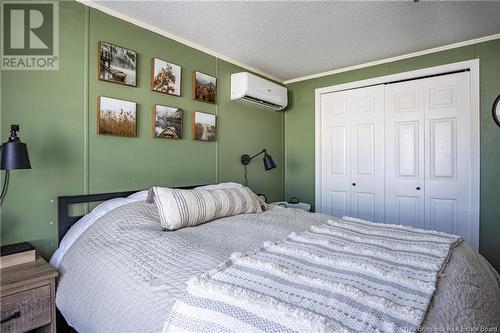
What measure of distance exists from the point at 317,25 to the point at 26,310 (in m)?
2.67

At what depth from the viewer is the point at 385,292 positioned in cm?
91

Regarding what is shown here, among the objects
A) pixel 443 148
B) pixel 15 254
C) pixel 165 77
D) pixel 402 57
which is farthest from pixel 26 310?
pixel 402 57

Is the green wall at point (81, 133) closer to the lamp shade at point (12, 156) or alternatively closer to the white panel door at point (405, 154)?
the lamp shade at point (12, 156)

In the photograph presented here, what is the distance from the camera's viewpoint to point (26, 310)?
1299mm

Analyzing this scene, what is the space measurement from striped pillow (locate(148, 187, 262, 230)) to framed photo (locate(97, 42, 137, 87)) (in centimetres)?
92

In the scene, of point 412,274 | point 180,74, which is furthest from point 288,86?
point 412,274

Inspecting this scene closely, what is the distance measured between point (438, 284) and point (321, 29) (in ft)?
6.94

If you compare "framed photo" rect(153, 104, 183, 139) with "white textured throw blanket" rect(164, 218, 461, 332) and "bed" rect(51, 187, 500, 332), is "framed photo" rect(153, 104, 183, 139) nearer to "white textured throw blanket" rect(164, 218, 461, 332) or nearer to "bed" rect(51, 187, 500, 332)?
"bed" rect(51, 187, 500, 332)

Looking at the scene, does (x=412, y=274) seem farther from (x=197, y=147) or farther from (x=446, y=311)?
(x=197, y=147)

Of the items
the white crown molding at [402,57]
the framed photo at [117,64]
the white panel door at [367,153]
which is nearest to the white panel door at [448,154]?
the white crown molding at [402,57]

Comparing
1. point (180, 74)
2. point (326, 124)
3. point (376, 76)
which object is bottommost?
point (326, 124)

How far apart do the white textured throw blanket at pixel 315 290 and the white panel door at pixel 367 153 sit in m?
1.90

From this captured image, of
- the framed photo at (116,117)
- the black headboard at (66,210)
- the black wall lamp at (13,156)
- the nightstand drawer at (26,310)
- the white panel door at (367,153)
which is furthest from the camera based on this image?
the white panel door at (367,153)

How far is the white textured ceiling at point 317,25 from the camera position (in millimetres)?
2035
